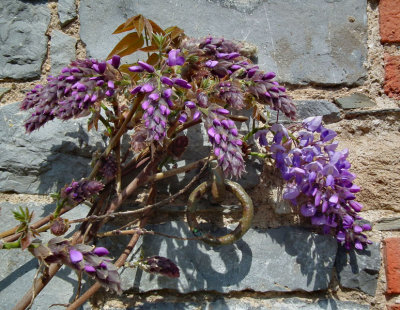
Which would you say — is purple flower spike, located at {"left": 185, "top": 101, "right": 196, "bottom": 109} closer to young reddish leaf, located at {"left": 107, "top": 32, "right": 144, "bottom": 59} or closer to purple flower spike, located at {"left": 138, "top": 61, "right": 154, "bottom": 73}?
purple flower spike, located at {"left": 138, "top": 61, "right": 154, "bottom": 73}

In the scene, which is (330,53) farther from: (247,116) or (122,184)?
(122,184)

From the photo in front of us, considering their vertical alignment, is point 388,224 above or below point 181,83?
below

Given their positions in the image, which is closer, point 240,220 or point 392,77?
point 240,220

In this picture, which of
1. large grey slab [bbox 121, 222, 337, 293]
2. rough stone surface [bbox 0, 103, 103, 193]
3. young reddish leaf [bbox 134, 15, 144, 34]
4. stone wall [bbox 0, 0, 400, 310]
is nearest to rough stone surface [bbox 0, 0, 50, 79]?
stone wall [bbox 0, 0, 400, 310]

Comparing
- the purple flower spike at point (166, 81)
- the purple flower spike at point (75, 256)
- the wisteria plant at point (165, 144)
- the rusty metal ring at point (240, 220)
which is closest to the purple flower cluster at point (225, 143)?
the wisteria plant at point (165, 144)

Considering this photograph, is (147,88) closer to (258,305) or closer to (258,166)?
(258,166)

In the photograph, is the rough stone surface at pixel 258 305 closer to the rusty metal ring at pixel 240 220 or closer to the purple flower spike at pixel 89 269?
the rusty metal ring at pixel 240 220

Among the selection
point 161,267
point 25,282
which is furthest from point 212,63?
point 25,282
